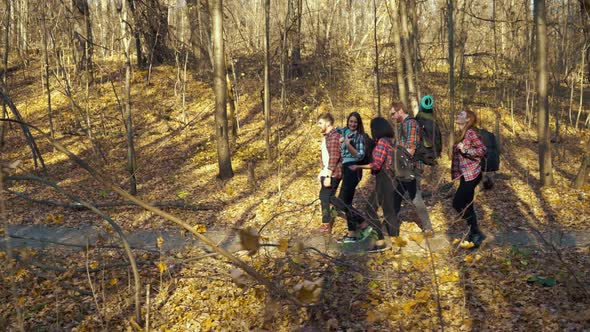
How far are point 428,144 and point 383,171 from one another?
770 millimetres

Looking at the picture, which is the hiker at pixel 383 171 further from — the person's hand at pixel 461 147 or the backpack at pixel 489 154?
the backpack at pixel 489 154

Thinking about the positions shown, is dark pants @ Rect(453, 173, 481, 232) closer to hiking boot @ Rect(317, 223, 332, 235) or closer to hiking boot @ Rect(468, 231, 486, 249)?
hiking boot @ Rect(468, 231, 486, 249)

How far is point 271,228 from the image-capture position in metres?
8.50

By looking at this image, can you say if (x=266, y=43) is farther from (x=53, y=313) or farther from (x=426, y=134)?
(x=53, y=313)

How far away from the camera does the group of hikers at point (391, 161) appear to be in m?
6.25

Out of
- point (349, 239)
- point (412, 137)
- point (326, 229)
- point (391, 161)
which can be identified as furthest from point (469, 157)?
point (326, 229)

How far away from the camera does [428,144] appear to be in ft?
21.9

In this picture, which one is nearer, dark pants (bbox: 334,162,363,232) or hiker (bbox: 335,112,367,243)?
hiker (bbox: 335,112,367,243)

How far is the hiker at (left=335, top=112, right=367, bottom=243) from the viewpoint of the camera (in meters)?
6.77

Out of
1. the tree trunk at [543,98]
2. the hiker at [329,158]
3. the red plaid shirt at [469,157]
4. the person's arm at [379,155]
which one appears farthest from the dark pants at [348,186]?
the tree trunk at [543,98]

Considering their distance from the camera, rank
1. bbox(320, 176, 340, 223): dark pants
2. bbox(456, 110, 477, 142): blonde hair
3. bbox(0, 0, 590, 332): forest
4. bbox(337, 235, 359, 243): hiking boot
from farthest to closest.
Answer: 1. bbox(320, 176, 340, 223): dark pants
2. bbox(337, 235, 359, 243): hiking boot
3. bbox(456, 110, 477, 142): blonde hair
4. bbox(0, 0, 590, 332): forest

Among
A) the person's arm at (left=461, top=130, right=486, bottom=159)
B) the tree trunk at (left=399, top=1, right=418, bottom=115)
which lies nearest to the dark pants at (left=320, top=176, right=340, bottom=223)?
the person's arm at (left=461, top=130, right=486, bottom=159)

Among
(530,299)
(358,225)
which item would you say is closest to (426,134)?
(358,225)

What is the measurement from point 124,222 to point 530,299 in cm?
701
